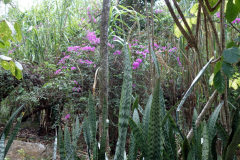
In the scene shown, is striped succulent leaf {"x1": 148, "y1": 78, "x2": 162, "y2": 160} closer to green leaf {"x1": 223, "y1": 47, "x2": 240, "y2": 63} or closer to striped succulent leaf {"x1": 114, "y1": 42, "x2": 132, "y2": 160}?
striped succulent leaf {"x1": 114, "y1": 42, "x2": 132, "y2": 160}

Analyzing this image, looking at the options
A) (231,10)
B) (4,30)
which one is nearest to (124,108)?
(231,10)

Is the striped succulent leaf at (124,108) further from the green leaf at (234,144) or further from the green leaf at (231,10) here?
the green leaf at (231,10)

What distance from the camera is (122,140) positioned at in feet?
1.41

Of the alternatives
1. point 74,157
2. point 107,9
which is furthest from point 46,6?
point 74,157

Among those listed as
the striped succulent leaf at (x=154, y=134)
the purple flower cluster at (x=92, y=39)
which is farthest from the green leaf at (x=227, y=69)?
the purple flower cluster at (x=92, y=39)

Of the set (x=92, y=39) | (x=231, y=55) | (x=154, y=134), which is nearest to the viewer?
(x=154, y=134)

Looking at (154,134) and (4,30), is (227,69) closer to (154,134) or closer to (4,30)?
(154,134)

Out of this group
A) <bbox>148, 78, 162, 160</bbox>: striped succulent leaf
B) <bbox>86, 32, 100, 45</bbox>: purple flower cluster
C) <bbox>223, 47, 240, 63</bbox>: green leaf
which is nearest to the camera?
<bbox>148, 78, 162, 160</bbox>: striped succulent leaf

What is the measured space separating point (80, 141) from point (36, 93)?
1.07m

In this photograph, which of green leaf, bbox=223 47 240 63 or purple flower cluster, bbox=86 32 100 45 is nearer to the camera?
green leaf, bbox=223 47 240 63

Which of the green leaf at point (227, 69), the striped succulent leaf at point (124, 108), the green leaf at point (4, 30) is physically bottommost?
the striped succulent leaf at point (124, 108)

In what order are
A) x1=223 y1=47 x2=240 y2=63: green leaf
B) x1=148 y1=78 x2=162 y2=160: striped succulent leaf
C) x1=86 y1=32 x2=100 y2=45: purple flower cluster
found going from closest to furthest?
x1=148 y1=78 x2=162 y2=160: striped succulent leaf < x1=223 y1=47 x2=240 y2=63: green leaf < x1=86 y1=32 x2=100 y2=45: purple flower cluster

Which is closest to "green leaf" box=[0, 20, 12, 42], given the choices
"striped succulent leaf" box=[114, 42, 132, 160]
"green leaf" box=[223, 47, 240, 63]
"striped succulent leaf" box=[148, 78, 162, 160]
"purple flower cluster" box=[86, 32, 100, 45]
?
"striped succulent leaf" box=[114, 42, 132, 160]

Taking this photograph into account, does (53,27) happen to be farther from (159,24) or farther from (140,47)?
(159,24)
